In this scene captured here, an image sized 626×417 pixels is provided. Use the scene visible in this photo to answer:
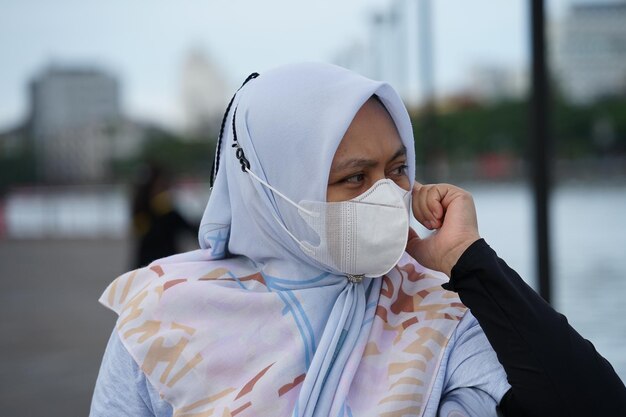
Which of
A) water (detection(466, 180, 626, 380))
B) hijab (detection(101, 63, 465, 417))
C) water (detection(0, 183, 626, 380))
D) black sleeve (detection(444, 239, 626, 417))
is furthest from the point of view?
water (detection(0, 183, 626, 380))

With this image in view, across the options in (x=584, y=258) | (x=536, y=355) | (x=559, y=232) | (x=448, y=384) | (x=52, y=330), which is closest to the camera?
(x=536, y=355)

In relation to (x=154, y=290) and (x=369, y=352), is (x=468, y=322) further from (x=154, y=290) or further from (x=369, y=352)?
(x=154, y=290)

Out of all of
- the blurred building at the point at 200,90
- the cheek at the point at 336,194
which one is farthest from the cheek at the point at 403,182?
the blurred building at the point at 200,90

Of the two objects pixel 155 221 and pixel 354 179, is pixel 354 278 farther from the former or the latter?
pixel 155 221

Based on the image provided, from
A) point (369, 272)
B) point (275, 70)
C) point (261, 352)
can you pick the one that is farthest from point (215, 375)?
point (275, 70)

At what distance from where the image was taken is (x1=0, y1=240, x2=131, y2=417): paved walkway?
595 cm

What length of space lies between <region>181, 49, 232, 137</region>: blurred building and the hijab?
111 ft

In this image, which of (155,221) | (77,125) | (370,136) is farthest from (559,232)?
(77,125)

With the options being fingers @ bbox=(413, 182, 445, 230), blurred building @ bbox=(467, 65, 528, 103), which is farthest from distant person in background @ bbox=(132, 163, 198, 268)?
blurred building @ bbox=(467, 65, 528, 103)

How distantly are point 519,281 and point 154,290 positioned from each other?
718mm

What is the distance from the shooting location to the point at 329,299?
1863mm

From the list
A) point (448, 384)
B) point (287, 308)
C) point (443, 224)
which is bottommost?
point (448, 384)

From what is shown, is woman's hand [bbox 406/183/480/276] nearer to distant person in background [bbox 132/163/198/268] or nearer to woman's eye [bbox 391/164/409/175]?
woman's eye [bbox 391/164/409/175]

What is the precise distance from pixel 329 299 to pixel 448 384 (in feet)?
0.91
